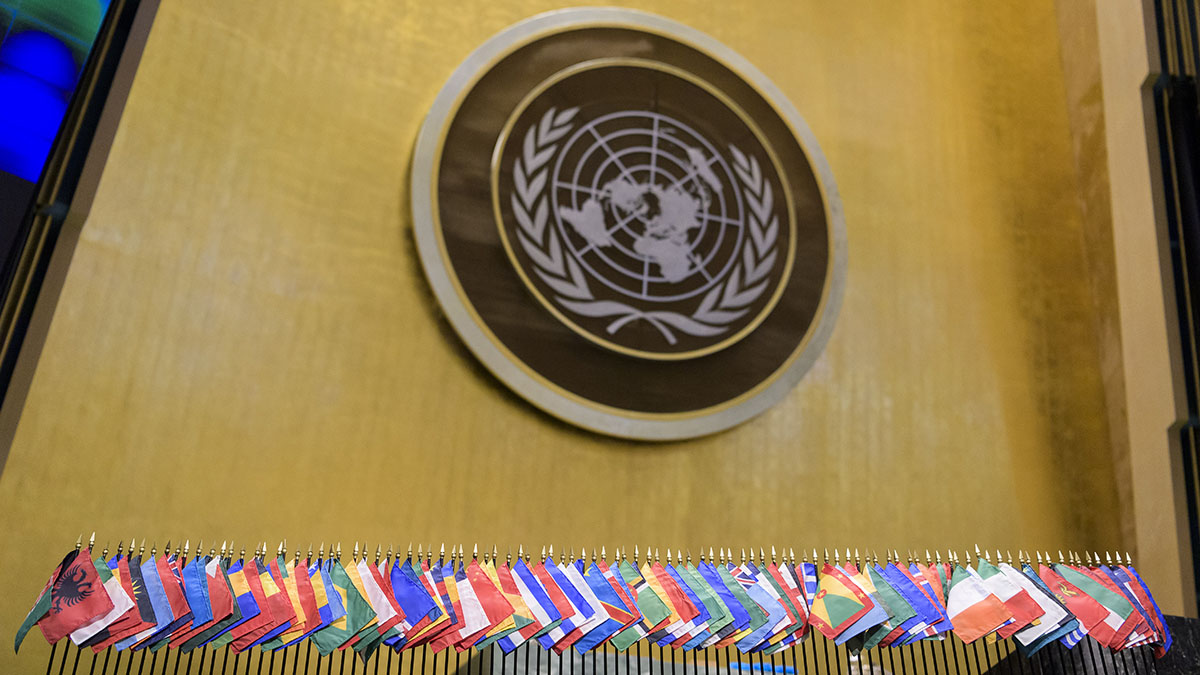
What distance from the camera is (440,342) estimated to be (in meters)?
5.94

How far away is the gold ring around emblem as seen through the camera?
6172 millimetres

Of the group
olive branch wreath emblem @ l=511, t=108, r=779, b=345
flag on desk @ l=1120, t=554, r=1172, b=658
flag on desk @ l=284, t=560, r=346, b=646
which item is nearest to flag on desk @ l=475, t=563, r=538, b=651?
flag on desk @ l=284, t=560, r=346, b=646

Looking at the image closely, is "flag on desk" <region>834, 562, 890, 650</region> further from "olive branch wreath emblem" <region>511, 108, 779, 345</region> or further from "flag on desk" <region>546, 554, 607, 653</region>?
"olive branch wreath emblem" <region>511, 108, 779, 345</region>

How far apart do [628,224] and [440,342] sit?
145 centimetres

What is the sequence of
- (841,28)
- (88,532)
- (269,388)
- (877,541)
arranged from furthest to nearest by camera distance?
(841,28)
(877,541)
(269,388)
(88,532)

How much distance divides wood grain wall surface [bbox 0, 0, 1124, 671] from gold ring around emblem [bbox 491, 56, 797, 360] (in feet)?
1.74

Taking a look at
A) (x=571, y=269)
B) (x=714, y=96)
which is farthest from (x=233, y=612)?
(x=714, y=96)

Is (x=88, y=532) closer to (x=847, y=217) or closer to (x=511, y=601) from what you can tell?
(x=511, y=601)

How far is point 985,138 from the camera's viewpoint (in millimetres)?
8016

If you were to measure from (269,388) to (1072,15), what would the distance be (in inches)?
275

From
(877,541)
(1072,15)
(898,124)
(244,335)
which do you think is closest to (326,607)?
(244,335)

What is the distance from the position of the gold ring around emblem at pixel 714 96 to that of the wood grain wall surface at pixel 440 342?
0.53 meters

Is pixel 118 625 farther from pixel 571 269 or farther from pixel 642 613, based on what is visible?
pixel 571 269

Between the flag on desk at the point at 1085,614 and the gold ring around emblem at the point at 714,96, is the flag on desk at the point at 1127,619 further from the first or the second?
the gold ring around emblem at the point at 714,96
